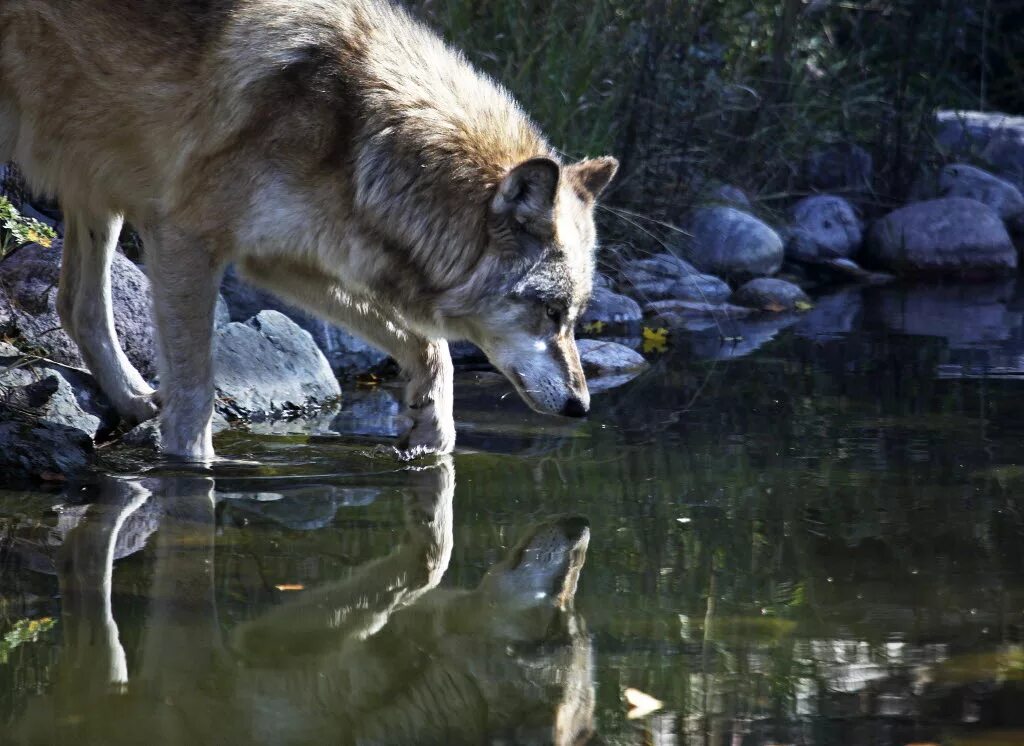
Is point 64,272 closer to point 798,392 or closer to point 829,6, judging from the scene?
point 798,392

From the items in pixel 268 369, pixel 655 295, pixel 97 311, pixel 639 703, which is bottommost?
pixel 639 703

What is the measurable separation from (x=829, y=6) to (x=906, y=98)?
1.20 metres

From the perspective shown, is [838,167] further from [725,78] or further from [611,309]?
[611,309]

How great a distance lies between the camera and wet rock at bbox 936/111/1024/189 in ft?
42.9

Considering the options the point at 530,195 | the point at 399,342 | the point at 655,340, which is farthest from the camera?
the point at 655,340

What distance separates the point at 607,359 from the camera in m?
7.02

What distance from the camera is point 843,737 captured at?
2.50 m

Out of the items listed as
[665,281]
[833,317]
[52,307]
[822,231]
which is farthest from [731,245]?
[52,307]

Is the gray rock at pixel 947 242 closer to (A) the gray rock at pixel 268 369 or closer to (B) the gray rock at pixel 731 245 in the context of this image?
(B) the gray rock at pixel 731 245

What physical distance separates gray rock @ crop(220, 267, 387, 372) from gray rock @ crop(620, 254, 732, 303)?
2627mm

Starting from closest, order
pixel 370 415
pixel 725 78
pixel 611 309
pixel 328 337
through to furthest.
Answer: pixel 370 415 < pixel 328 337 < pixel 611 309 < pixel 725 78

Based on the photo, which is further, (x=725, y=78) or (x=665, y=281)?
(x=725, y=78)

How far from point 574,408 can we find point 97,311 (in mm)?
2166

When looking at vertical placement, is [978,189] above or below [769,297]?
above
